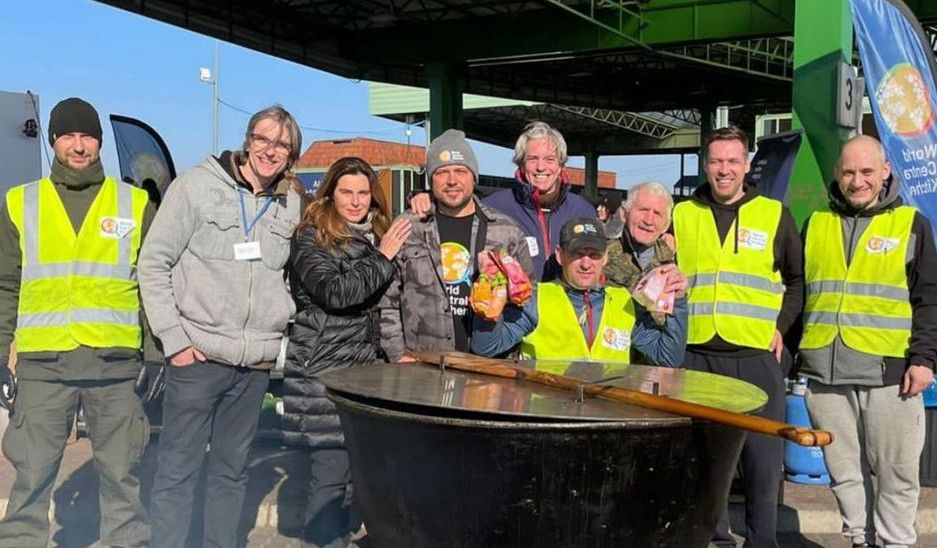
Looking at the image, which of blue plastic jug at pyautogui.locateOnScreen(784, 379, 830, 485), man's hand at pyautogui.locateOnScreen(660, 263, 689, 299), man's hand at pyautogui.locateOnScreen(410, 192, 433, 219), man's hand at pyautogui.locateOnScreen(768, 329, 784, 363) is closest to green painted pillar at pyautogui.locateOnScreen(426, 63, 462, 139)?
blue plastic jug at pyautogui.locateOnScreen(784, 379, 830, 485)

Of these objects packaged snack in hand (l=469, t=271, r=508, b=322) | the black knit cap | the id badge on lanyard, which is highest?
the black knit cap

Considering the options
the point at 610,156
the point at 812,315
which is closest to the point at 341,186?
the point at 812,315

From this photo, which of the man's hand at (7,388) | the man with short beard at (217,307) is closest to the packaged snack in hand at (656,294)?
the man with short beard at (217,307)

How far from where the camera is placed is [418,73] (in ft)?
74.6

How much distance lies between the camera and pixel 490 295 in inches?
112

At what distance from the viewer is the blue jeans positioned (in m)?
3.34

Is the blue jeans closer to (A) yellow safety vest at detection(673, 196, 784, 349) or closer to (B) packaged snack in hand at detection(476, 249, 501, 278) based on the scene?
(B) packaged snack in hand at detection(476, 249, 501, 278)

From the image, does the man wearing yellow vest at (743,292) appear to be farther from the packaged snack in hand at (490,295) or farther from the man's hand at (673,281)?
the packaged snack in hand at (490,295)

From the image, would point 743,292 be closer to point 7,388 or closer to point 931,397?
point 931,397

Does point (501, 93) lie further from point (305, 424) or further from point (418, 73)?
point (305, 424)

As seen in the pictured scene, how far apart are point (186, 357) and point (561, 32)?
1621 centimetres

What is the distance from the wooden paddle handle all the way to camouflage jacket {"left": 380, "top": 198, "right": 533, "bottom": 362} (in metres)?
0.33

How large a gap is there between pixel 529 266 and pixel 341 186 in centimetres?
85

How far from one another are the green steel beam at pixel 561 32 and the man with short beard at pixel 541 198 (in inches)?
530
